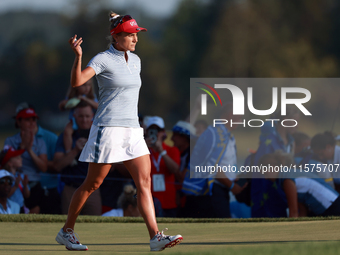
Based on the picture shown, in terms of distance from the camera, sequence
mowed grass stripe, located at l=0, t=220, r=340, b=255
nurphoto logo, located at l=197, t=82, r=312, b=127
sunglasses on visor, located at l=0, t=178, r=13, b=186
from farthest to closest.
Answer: nurphoto logo, located at l=197, t=82, r=312, b=127
sunglasses on visor, located at l=0, t=178, r=13, b=186
mowed grass stripe, located at l=0, t=220, r=340, b=255

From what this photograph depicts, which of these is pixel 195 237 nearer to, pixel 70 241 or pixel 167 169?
pixel 70 241

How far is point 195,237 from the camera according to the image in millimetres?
4227

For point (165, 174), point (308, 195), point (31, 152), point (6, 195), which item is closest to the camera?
point (308, 195)

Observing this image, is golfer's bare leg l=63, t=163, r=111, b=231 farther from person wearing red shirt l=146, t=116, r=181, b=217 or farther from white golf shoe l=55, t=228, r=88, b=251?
person wearing red shirt l=146, t=116, r=181, b=217

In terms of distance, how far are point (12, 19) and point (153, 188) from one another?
9.95ft

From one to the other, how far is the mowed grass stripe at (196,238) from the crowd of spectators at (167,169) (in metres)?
1.30

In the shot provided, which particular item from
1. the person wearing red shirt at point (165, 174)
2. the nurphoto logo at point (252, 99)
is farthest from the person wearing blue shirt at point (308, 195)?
the nurphoto logo at point (252, 99)

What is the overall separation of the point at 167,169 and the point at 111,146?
3211mm

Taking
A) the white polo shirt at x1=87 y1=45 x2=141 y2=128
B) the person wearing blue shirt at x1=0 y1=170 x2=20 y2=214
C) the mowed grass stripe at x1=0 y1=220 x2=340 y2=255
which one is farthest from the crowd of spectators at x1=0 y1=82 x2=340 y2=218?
the white polo shirt at x1=87 y1=45 x2=141 y2=128

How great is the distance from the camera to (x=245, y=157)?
7.15 meters

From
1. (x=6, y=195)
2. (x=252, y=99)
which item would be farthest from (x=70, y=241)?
(x=252, y=99)

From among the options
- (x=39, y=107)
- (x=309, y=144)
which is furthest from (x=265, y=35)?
(x=39, y=107)

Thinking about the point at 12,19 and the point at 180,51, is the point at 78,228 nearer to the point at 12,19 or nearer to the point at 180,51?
the point at 180,51

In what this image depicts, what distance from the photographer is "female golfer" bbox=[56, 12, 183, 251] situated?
3.50m
